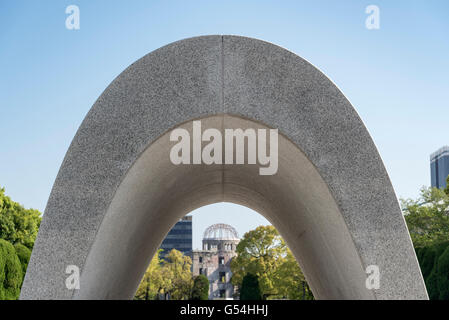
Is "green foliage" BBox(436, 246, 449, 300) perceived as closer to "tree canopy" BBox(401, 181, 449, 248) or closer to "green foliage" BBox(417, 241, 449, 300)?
"green foliage" BBox(417, 241, 449, 300)

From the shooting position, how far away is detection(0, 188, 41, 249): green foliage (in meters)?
36.0

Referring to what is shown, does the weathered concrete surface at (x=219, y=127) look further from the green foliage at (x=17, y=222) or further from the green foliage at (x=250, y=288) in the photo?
the green foliage at (x=17, y=222)

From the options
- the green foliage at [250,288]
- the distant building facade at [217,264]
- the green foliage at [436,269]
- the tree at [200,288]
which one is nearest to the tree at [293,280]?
the green foliage at [250,288]

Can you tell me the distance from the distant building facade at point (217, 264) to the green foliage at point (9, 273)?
51719 mm

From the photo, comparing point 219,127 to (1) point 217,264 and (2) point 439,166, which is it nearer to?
(1) point 217,264

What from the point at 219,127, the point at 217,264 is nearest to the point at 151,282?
the point at 217,264

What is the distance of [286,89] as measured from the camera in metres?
5.95

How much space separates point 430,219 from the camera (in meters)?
32.9

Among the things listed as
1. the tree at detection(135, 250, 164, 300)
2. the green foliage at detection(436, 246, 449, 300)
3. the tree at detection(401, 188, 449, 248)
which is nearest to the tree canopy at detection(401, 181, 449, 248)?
the tree at detection(401, 188, 449, 248)

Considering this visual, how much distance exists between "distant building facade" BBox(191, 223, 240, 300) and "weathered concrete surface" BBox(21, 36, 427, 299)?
2605 inches

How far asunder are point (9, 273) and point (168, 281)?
98.8 ft

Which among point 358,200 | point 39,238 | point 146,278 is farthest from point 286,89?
point 146,278

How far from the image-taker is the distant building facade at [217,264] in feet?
236

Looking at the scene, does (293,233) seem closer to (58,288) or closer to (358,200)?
(358,200)
